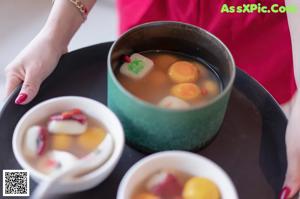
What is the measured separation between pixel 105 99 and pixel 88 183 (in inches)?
7.0

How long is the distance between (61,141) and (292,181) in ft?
1.03

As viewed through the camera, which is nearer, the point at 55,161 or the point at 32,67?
the point at 55,161

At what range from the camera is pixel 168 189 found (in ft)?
1.75

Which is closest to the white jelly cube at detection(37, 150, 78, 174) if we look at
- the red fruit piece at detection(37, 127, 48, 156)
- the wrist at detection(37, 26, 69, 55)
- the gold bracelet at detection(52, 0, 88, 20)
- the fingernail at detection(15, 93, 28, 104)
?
the red fruit piece at detection(37, 127, 48, 156)

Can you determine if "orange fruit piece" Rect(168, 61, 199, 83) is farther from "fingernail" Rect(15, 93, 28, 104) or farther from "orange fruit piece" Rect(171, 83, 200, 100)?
"fingernail" Rect(15, 93, 28, 104)

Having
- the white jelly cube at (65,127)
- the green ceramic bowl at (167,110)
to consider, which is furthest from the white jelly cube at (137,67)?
the white jelly cube at (65,127)

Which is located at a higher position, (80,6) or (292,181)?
(80,6)

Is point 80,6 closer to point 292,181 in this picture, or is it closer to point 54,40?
point 54,40

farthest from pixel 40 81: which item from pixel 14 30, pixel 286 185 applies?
pixel 14 30

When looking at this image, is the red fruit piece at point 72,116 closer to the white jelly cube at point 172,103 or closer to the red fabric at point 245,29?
the white jelly cube at point 172,103

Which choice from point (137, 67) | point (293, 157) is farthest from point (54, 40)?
point (293, 157)

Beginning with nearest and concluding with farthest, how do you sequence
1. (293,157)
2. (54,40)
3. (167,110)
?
(167,110) < (293,157) < (54,40)

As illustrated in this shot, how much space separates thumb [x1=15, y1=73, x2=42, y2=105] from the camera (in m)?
0.64

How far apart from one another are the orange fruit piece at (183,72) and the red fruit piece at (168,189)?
0.51 feet
